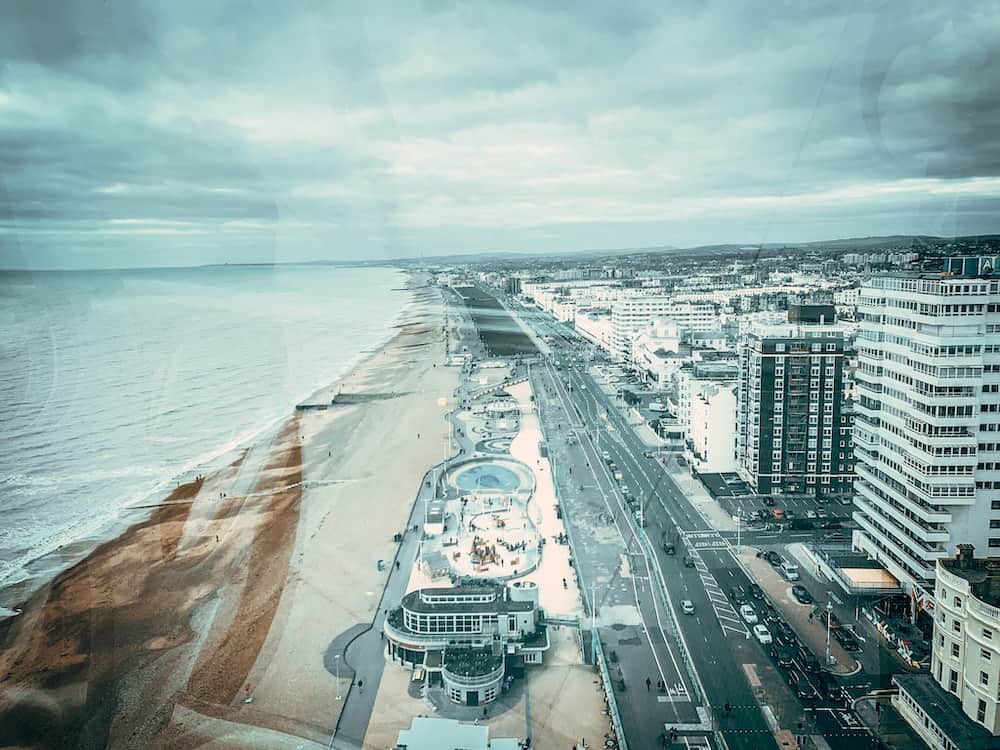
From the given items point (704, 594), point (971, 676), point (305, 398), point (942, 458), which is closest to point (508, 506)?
point (704, 594)

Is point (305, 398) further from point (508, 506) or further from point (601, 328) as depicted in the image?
point (601, 328)

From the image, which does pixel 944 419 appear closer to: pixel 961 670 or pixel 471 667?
pixel 961 670

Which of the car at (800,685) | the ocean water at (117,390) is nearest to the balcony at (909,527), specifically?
the car at (800,685)

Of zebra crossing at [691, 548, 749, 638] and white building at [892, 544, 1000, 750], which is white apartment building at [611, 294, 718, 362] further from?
white building at [892, 544, 1000, 750]

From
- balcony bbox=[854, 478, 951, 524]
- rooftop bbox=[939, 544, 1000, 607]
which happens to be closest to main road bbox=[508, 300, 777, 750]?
balcony bbox=[854, 478, 951, 524]

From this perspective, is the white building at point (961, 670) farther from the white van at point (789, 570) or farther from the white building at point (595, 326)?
the white building at point (595, 326)

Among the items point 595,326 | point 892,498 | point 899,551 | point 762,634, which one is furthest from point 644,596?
point 595,326

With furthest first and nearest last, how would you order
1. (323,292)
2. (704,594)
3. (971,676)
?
(323,292) → (704,594) → (971,676)
